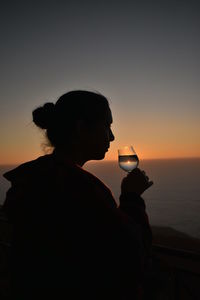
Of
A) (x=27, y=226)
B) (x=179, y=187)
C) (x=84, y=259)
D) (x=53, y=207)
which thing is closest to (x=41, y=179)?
(x=53, y=207)

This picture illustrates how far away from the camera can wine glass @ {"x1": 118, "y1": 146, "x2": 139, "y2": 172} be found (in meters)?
2.22

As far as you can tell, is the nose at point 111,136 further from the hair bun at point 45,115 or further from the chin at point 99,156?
the hair bun at point 45,115

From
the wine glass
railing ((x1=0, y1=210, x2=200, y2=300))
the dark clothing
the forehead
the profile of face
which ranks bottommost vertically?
railing ((x1=0, y1=210, x2=200, y2=300))

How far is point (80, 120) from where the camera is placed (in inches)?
57.7

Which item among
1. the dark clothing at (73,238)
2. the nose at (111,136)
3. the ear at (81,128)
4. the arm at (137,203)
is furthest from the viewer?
the nose at (111,136)

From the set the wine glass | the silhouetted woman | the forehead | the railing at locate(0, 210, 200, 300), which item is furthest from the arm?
the railing at locate(0, 210, 200, 300)

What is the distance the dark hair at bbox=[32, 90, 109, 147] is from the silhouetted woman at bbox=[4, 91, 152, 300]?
216mm

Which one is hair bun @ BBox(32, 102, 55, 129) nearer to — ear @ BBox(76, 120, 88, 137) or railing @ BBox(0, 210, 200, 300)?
ear @ BBox(76, 120, 88, 137)

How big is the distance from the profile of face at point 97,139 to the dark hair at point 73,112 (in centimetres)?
4

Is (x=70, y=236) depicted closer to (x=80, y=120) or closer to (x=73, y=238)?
(x=73, y=238)

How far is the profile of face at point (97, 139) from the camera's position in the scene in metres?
1.48

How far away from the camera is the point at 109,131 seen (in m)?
1.58

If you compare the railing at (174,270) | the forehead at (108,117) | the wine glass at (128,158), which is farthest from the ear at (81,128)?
the railing at (174,270)

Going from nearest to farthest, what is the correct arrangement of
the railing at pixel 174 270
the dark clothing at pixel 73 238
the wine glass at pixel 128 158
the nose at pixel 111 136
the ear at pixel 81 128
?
1. the dark clothing at pixel 73 238
2. the ear at pixel 81 128
3. the nose at pixel 111 136
4. the wine glass at pixel 128 158
5. the railing at pixel 174 270
